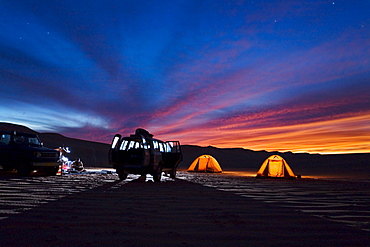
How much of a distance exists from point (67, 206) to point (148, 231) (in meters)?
2.63

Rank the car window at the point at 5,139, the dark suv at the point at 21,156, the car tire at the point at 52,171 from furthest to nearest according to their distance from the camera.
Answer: the car tire at the point at 52,171 < the car window at the point at 5,139 < the dark suv at the point at 21,156

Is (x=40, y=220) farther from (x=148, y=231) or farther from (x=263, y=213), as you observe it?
(x=263, y=213)

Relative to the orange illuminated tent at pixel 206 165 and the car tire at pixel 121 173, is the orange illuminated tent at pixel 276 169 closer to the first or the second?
the car tire at pixel 121 173

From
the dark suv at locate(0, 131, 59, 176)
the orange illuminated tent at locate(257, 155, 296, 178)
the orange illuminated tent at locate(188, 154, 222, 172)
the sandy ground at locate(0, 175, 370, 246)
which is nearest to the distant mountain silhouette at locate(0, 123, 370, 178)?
the orange illuminated tent at locate(188, 154, 222, 172)

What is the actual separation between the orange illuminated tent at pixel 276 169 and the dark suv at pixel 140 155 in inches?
269

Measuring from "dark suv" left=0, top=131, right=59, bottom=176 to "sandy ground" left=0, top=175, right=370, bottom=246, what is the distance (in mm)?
9799

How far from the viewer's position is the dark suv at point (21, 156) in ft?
50.9

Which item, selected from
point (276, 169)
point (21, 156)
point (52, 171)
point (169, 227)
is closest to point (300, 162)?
point (276, 169)

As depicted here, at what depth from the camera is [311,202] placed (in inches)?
308

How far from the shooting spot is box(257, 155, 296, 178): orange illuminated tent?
1936 centimetres

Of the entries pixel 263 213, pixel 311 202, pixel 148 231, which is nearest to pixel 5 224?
pixel 148 231

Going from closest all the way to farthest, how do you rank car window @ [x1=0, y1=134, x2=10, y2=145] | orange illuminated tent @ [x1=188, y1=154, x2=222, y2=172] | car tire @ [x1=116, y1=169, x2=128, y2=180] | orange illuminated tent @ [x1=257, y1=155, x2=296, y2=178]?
1. car tire @ [x1=116, y1=169, x2=128, y2=180]
2. car window @ [x1=0, y1=134, x2=10, y2=145]
3. orange illuminated tent @ [x1=257, y1=155, x2=296, y2=178]
4. orange illuminated tent @ [x1=188, y1=154, x2=222, y2=172]

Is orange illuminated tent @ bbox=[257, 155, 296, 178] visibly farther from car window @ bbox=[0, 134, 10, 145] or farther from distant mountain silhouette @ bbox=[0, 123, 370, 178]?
car window @ bbox=[0, 134, 10, 145]

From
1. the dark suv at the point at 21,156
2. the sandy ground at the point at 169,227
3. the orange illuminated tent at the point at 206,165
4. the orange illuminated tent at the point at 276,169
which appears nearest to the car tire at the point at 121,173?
the dark suv at the point at 21,156
